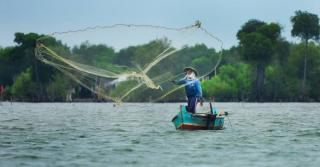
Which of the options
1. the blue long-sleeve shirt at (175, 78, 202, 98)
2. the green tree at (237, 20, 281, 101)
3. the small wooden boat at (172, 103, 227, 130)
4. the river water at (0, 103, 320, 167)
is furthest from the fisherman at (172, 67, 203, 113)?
the green tree at (237, 20, 281, 101)

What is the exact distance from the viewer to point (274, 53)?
19512cm

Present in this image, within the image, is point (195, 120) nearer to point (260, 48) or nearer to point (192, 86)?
point (192, 86)

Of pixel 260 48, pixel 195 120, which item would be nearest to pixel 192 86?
pixel 195 120

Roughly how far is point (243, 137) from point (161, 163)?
46.6 feet

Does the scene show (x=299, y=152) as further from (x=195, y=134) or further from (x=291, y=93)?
(x=291, y=93)

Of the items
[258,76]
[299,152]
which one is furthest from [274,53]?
[299,152]

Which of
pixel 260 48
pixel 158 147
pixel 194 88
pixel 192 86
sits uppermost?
pixel 260 48

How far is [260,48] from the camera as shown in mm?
190000

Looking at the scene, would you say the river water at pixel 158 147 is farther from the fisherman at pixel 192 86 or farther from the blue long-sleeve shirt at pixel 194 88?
the blue long-sleeve shirt at pixel 194 88

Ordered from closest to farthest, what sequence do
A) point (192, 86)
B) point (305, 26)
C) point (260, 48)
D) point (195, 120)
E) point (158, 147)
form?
point (158, 147), point (192, 86), point (195, 120), point (260, 48), point (305, 26)

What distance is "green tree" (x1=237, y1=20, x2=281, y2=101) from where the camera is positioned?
191m

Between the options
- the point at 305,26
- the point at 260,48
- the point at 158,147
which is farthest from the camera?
the point at 305,26

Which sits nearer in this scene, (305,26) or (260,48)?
(260,48)

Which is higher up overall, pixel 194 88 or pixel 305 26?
pixel 305 26
